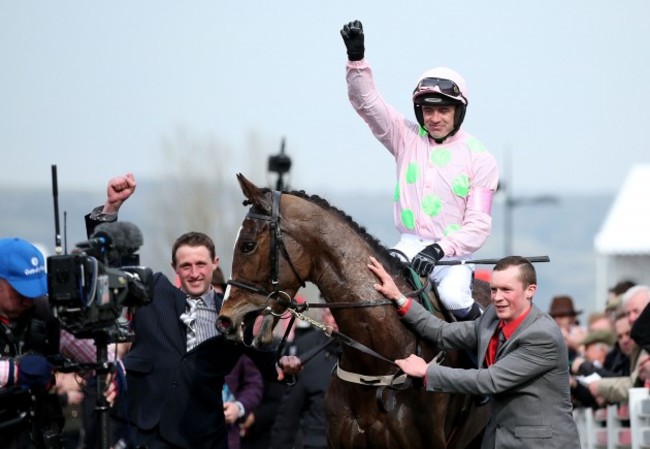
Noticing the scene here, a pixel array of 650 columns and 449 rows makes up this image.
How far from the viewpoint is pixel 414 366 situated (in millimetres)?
6465

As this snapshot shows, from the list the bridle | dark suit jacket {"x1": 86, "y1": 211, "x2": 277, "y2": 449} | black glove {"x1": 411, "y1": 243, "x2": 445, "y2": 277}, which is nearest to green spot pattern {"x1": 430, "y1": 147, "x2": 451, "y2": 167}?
black glove {"x1": 411, "y1": 243, "x2": 445, "y2": 277}

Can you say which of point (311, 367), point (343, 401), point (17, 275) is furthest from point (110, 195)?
point (311, 367)

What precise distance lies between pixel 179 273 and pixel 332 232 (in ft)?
4.10

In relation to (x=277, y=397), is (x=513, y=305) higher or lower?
higher

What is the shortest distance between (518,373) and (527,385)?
0.44 feet

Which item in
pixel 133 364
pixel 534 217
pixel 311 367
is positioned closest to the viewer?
pixel 133 364

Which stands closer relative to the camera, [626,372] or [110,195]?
[110,195]

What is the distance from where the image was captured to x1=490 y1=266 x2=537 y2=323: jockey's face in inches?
249

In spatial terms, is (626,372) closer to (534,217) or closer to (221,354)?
(221,354)

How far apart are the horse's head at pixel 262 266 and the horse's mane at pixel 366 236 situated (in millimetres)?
219

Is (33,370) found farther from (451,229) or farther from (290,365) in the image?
(451,229)

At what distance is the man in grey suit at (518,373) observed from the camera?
624 centimetres

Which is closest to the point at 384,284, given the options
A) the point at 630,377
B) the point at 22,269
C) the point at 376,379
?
the point at 376,379

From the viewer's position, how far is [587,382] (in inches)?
392
